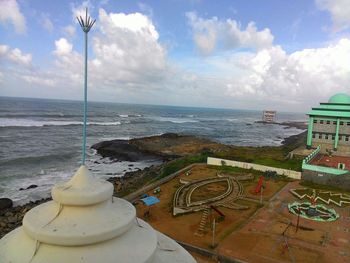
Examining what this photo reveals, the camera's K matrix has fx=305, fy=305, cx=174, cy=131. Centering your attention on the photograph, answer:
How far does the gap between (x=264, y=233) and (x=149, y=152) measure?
1523 inches

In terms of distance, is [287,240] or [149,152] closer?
[287,240]

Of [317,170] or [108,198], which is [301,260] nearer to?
[108,198]

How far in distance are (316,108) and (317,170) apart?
45.0 feet

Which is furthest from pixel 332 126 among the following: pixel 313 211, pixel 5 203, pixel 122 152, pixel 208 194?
pixel 5 203

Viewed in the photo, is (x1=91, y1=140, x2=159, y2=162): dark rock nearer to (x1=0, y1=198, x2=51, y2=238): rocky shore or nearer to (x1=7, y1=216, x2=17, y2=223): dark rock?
(x1=0, y1=198, x2=51, y2=238): rocky shore

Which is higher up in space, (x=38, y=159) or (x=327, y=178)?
(x=327, y=178)

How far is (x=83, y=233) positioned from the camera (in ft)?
14.5

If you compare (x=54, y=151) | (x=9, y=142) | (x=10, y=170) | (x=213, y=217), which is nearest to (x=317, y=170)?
(x=213, y=217)

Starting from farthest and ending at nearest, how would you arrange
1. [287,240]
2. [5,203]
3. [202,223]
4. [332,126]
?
[332,126] < [5,203] < [202,223] < [287,240]

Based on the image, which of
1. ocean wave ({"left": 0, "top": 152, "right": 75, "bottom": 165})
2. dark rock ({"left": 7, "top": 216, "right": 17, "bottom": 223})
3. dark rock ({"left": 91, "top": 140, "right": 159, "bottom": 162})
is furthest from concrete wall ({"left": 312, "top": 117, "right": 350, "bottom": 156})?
ocean wave ({"left": 0, "top": 152, "right": 75, "bottom": 165})

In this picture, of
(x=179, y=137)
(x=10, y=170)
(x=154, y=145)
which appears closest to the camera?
(x=10, y=170)

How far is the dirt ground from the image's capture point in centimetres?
1499

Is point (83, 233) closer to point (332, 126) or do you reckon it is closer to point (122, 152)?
point (332, 126)

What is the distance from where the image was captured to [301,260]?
571 inches
